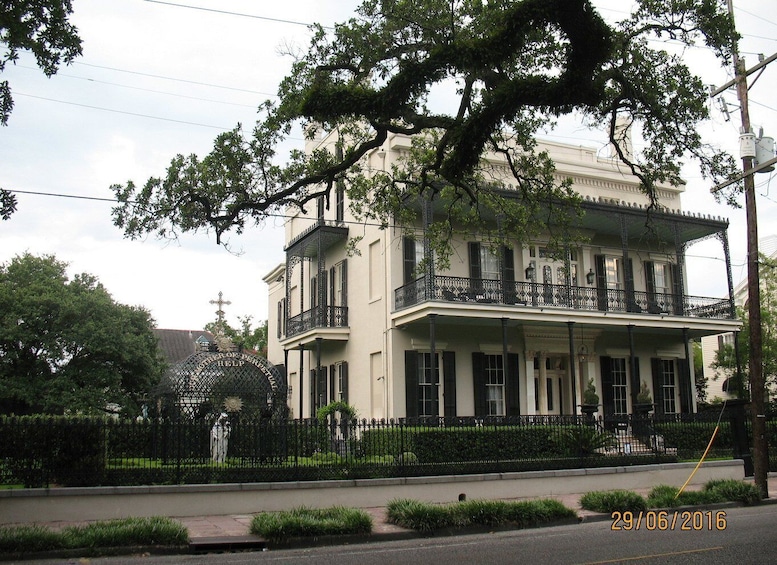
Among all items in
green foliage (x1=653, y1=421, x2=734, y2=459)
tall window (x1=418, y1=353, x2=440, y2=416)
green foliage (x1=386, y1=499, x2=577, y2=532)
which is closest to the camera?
green foliage (x1=386, y1=499, x2=577, y2=532)

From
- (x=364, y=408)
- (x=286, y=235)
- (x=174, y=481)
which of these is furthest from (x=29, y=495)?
(x=286, y=235)

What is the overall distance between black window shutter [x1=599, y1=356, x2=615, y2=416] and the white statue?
15.4m

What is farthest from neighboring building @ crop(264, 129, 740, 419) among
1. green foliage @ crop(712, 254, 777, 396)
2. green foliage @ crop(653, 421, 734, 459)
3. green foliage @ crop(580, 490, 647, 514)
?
green foliage @ crop(580, 490, 647, 514)

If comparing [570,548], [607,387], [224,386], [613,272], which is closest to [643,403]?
[607,387]

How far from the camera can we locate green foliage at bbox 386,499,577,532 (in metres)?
11.4

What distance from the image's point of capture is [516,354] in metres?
24.3

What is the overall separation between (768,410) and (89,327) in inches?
973

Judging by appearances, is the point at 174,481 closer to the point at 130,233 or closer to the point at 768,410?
the point at 130,233

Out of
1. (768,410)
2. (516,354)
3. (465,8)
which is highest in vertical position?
(465,8)

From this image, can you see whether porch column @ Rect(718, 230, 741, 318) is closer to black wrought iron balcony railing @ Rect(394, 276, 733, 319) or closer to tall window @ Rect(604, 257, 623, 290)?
black wrought iron balcony railing @ Rect(394, 276, 733, 319)

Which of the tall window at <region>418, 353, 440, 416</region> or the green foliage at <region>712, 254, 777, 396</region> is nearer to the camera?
the tall window at <region>418, 353, 440, 416</region>

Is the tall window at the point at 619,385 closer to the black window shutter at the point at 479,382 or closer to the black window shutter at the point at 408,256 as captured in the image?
the black window shutter at the point at 479,382

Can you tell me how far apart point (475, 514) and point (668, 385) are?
59.2ft

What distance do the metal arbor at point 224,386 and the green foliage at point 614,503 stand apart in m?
10.7
